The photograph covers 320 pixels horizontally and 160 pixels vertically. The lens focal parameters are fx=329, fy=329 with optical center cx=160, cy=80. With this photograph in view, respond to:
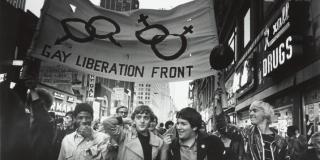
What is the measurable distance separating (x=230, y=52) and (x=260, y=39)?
9210 mm

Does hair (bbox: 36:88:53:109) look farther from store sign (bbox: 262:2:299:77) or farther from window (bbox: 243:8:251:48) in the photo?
window (bbox: 243:8:251:48)

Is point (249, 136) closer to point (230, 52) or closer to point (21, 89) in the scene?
point (230, 52)

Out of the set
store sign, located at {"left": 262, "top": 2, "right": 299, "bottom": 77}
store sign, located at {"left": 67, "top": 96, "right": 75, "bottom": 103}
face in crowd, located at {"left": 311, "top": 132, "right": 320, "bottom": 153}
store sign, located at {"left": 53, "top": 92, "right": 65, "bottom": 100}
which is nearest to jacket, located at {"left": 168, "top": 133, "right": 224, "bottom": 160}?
face in crowd, located at {"left": 311, "top": 132, "right": 320, "bottom": 153}

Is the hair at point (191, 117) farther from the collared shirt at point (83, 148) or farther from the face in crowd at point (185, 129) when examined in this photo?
the collared shirt at point (83, 148)

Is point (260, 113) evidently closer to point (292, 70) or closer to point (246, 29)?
point (292, 70)

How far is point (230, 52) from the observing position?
155 inches

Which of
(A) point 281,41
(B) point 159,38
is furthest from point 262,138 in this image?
(A) point 281,41

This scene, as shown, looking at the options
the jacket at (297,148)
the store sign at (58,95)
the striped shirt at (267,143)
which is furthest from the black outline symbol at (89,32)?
the store sign at (58,95)

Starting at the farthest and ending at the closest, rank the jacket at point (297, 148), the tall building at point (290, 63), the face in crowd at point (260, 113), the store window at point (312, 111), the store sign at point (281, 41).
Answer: the store sign at point (281, 41), the tall building at point (290, 63), the store window at point (312, 111), the jacket at point (297, 148), the face in crowd at point (260, 113)

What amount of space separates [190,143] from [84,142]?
133cm

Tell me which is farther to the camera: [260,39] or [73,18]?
[260,39]

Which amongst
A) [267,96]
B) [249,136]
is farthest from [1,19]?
[267,96]

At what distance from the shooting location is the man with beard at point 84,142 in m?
3.96

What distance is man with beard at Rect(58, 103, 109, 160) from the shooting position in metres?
3.96
